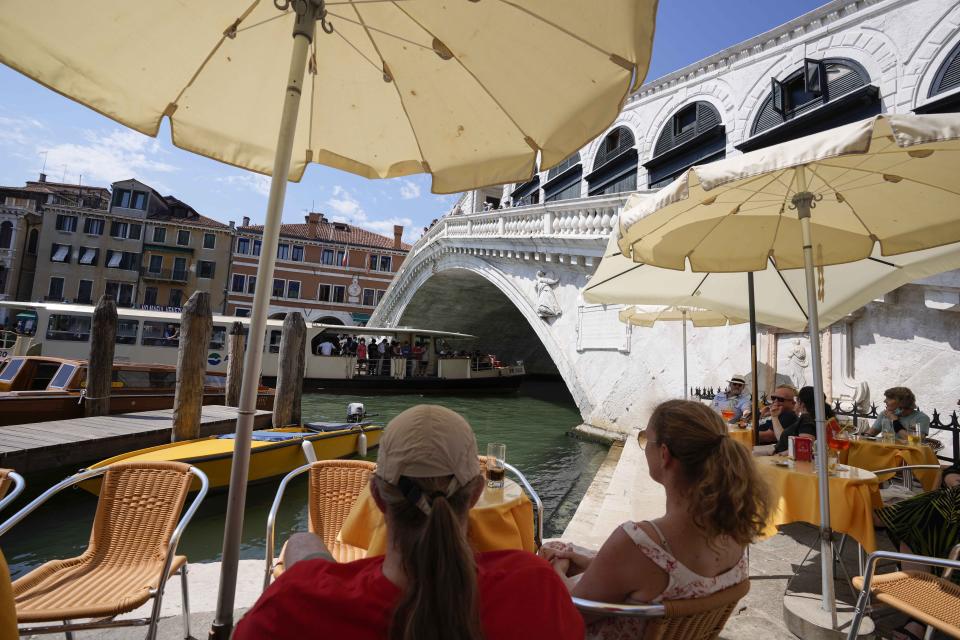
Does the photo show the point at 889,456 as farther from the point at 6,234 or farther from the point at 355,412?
the point at 6,234

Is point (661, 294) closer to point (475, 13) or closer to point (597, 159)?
point (475, 13)

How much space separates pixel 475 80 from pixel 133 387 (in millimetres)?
9258

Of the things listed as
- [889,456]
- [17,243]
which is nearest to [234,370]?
[889,456]

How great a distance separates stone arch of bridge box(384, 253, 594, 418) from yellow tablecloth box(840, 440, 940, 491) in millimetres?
6569

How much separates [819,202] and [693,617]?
9.56 feet

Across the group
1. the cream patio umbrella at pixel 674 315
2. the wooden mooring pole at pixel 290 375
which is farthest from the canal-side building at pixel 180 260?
the cream patio umbrella at pixel 674 315

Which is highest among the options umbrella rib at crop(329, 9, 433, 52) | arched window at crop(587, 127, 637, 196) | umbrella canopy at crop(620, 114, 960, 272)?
arched window at crop(587, 127, 637, 196)

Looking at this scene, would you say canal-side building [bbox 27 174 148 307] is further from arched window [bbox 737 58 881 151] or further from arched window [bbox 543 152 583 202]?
arched window [bbox 737 58 881 151]

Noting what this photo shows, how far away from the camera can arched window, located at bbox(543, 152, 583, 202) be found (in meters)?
17.8

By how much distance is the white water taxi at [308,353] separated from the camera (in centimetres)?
1442

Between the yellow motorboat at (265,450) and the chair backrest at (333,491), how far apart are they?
2259 millimetres

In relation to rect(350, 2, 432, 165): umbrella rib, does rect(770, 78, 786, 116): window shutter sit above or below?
above

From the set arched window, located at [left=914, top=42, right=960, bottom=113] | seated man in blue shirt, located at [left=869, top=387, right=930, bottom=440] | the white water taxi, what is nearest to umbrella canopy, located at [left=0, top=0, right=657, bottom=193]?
seated man in blue shirt, located at [left=869, top=387, right=930, bottom=440]

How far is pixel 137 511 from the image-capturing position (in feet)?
7.29
